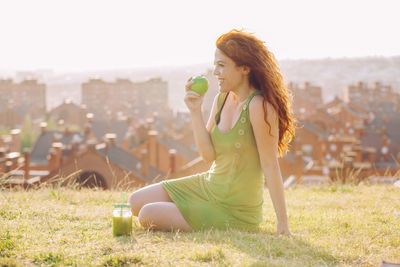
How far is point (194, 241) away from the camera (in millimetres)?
3924

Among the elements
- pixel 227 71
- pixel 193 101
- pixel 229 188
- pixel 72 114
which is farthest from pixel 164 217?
pixel 72 114

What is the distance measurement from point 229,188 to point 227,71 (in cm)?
99

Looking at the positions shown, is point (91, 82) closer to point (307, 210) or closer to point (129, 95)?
point (129, 95)

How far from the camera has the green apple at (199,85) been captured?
14.5 ft

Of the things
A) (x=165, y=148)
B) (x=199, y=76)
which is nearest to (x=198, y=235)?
(x=199, y=76)

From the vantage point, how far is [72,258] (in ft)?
11.4

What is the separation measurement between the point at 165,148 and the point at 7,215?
1259 inches

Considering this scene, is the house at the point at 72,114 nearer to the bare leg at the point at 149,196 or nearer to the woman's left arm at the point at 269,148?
the bare leg at the point at 149,196

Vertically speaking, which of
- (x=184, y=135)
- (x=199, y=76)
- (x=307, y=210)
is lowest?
(x=184, y=135)

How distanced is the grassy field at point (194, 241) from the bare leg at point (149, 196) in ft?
A: 0.67

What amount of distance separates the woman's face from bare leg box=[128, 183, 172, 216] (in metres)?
1.10

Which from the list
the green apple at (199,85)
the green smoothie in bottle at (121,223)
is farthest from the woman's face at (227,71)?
the green smoothie in bottle at (121,223)

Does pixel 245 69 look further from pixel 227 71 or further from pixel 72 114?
pixel 72 114

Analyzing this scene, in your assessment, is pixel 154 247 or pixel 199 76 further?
pixel 199 76
